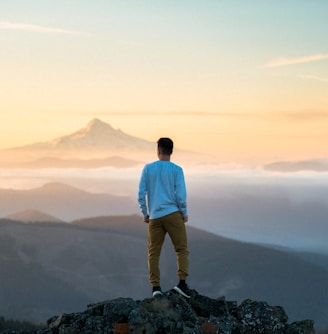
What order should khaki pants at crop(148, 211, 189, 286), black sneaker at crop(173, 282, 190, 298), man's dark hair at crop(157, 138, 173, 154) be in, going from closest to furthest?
man's dark hair at crop(157, 138, 173, 154), khaki pants at crop(148, 211, 189, 286), black sneaker at crop(173, 282, 190, 298)

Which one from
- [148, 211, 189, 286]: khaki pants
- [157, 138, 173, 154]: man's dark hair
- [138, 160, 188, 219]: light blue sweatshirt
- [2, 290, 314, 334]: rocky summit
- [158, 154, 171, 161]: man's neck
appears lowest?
[2, 290, 314, 334]: rocky summit

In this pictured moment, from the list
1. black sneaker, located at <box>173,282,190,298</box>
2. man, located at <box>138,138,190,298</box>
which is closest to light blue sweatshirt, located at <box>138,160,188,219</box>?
man, located at <box>138,138,190,298</box>

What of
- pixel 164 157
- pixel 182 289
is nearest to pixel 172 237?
pixel 182 289

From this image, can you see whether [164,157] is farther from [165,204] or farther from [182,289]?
[182,289]

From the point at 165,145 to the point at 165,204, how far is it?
1344 mm

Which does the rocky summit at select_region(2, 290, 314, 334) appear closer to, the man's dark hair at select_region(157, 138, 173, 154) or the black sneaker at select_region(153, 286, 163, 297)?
the black sneaker at select_region(153, 286, 163, 297)

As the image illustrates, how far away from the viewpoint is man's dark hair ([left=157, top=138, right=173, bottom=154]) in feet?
54.1

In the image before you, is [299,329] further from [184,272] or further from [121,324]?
[121,324]

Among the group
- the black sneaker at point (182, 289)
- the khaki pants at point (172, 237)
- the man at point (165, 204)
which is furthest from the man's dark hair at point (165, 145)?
the black sneaker at point (182, 289)

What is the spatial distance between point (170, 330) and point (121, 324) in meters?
0.97

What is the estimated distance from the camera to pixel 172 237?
16766 millimetres

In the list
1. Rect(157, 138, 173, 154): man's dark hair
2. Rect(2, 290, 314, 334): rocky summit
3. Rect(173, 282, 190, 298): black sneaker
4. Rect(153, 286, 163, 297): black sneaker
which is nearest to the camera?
Rect(2, 290, 314, 334): rocky summit

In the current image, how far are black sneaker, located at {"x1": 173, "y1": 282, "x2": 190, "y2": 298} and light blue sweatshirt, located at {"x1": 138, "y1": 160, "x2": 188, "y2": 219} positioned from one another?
→ 5.35 feet

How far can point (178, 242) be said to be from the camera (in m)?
16.7
